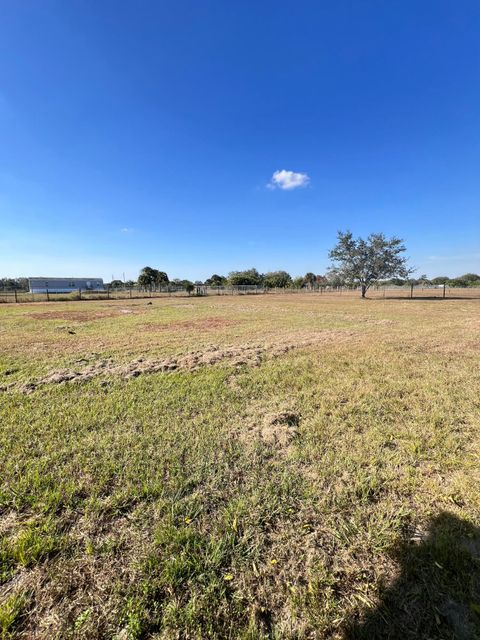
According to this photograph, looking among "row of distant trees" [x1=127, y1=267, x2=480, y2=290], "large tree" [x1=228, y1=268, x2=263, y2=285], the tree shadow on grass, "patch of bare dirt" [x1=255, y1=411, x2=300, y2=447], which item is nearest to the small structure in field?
"row of distant trees" [x1=127, y1=267, x2=480, y2=290]

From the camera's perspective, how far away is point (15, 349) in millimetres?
6609

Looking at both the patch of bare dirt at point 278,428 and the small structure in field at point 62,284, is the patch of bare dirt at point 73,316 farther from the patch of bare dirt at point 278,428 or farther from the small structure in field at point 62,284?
the small structure in field at point 62,284

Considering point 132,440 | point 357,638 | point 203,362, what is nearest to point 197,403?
point 132,440

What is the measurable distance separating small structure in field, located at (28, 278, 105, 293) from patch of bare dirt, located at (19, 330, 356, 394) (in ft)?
184

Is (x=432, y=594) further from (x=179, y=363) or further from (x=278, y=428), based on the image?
(x=179, y=363)

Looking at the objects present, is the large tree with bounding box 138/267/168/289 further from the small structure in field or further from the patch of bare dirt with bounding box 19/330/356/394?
the patch of bare dirt with bounding box 19/330/356/394

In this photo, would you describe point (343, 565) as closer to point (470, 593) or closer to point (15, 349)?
point (470, 593)

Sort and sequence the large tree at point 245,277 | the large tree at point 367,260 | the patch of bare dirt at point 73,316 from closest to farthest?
the patch of bare dirt at point 73,316 → the large tree at point 367,260 → the large tree at point 245,277

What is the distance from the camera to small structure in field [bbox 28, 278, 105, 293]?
55.3 m

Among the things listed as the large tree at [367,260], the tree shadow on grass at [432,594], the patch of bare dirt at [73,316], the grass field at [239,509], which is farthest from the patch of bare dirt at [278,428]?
the large tree at [367,260]

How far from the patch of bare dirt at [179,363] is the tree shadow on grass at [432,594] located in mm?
3826

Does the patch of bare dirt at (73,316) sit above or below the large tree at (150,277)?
below

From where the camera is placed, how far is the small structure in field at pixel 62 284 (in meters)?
55.3

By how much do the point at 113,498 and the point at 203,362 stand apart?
3508 millimetres
